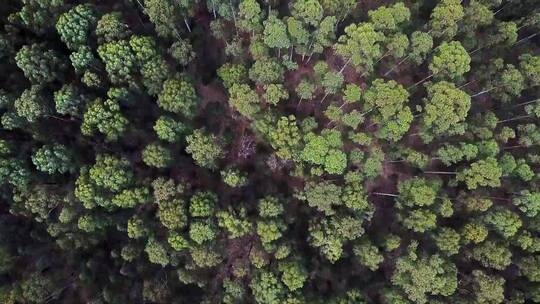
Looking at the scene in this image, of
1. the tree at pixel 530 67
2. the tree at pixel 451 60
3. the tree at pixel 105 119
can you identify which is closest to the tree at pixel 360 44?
the tree at pixel 451 60

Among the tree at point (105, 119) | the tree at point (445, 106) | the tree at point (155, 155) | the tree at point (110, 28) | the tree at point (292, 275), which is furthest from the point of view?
the tree at point (445, 106)

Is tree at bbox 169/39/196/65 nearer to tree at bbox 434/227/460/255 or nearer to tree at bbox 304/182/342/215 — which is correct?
tree at bbox 304/182/342/215

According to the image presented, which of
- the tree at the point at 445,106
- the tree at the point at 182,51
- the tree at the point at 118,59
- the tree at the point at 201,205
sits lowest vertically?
the tree at the point at 201,205

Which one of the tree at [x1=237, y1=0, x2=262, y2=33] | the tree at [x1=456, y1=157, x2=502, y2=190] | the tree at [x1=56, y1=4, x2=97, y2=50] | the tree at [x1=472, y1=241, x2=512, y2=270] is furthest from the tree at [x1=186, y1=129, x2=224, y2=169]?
the tree at [x1=472, y1=241, x2=512, y2=270]

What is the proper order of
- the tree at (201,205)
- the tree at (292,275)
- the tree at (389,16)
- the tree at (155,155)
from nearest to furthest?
the tree at (292,275) → the tree at (201,205) → the tree at (155,155) → the tree at (389,16)

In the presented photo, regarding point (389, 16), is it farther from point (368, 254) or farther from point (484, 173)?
point (368, 254)

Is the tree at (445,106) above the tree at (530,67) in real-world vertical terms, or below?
below

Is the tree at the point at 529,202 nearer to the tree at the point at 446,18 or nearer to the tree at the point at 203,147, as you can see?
the tree at the point at 446,18
